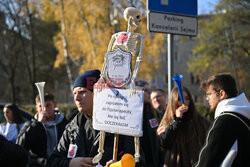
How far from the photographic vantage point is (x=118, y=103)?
7.58 feet

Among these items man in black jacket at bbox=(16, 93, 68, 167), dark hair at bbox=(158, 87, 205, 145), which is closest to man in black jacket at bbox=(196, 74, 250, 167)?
dark hair at bbox=(158, 87, 205, 145)

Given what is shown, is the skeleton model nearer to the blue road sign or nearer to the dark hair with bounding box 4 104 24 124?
the blue road sign

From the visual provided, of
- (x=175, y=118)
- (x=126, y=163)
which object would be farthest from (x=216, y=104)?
(x=126, y=163)

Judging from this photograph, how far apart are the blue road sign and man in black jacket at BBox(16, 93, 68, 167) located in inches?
78.2

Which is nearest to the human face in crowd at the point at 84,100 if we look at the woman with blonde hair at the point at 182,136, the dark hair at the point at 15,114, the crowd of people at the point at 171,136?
the crowd of people at the point at 171,136

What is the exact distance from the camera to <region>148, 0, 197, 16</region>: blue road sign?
381cm

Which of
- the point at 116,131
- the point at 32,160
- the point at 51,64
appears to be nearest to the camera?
the point at 116,131

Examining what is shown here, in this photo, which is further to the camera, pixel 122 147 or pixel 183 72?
pixel 183 72

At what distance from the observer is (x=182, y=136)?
354cm

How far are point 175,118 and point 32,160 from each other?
6.78ft

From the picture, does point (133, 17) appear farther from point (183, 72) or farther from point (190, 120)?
point (183, 72)

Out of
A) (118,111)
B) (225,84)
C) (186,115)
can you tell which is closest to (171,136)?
(186,115)

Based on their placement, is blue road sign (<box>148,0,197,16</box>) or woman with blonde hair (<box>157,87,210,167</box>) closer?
woman with blonde hair (<box>157,87,210,167</box>)

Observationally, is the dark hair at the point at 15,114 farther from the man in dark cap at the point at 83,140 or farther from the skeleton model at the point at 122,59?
the skeleton model at the point at 122,59
